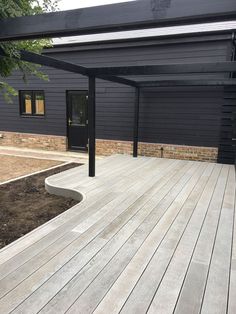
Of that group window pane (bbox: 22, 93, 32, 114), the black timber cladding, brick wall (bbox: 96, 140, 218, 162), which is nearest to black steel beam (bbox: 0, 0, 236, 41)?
the black timber cladding

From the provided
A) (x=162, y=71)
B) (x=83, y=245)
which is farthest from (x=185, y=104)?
(x=83, y=245)

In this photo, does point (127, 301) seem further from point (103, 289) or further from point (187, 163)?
point (187, 163)

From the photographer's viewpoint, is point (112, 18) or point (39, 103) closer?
point (112, 18)

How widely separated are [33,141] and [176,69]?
273 inches

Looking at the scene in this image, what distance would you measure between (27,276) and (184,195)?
2.92m

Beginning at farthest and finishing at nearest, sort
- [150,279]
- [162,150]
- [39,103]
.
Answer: [39,103] → [162,150] → [150,279]

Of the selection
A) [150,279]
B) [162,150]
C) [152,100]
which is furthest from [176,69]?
[162,150]

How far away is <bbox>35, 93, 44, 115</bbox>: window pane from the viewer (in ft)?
31.3

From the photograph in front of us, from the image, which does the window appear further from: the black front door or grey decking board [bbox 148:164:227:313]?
grey decking board [bbox 148:164:227:313]

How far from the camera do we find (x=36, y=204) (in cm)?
436

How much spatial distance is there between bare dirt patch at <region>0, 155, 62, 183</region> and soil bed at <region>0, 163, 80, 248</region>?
66cm

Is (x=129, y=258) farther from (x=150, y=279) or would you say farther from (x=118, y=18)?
(x=118, y=18)

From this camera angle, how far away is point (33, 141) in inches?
386

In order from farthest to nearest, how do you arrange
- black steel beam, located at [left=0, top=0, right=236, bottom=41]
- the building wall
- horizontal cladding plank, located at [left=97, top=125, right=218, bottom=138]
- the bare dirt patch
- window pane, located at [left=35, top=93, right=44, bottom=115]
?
window pane, located at [left=35, top=93, right=44, bottom=115]
horizontal cladding plank, located at [left=97, top=125, right=218, bottom=138]
the building wall
the bare dirt patch
black steel beam, located at [left=0, top=0, right=236, bottom=41]
